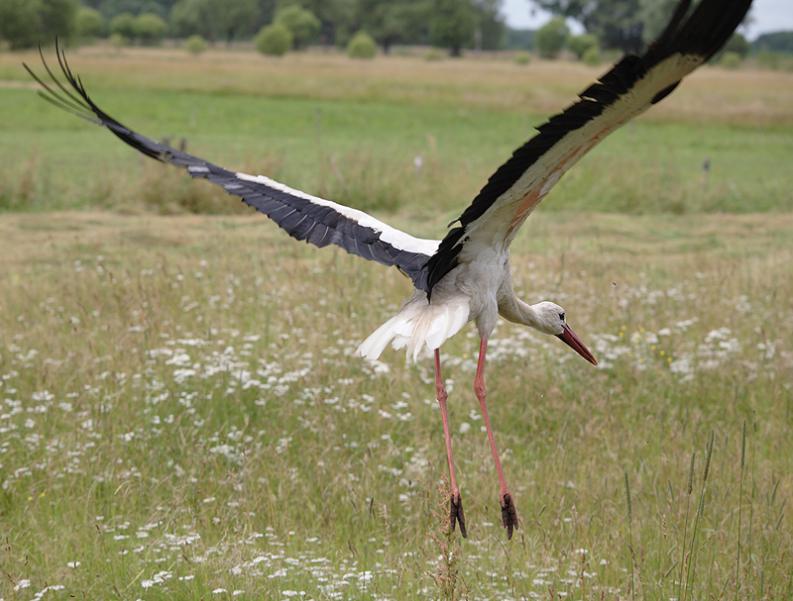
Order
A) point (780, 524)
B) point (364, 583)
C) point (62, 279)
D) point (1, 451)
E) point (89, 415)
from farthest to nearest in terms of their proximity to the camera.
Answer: point (62, 279), point (89, 415), point (1, 451), point (780, 524), point (364, 583)

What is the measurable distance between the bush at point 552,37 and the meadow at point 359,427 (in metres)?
105

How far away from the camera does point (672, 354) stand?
7973 mm

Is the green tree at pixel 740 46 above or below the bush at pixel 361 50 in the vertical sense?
above

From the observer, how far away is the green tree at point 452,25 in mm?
109938

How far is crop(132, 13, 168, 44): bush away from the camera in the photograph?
4033 inches

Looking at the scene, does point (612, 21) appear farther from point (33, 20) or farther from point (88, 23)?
point (33, 20)

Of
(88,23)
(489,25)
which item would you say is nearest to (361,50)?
(88,23)

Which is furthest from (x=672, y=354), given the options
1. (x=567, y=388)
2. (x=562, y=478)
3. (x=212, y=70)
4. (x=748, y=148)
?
(x=212, y=70)

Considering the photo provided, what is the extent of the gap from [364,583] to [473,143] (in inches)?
956

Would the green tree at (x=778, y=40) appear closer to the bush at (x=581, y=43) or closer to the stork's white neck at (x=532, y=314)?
the bush at (x=581, y=43)

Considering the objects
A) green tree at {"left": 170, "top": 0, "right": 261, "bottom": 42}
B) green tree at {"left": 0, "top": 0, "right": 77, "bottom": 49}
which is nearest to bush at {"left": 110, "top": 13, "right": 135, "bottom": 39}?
green tree at {"left": 170, "top": 0, "right": 261, "bottom": 42}

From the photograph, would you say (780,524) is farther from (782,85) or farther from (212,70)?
(782,85)

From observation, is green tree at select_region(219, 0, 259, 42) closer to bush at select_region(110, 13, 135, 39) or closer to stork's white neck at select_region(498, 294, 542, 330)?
bush at select_region(110, 13, 135, 39)

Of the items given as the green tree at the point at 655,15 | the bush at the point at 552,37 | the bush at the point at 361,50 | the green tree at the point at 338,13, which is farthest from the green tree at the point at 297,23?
the green tree at the point at 655,15
